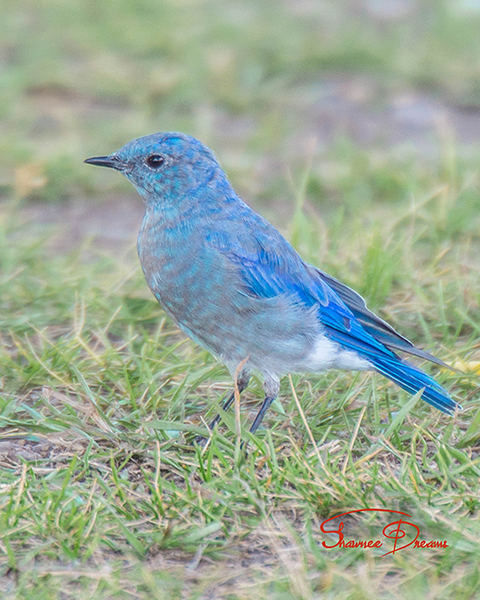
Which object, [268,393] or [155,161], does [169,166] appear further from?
[268,393]

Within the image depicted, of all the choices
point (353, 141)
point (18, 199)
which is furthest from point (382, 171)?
point (18, 199)

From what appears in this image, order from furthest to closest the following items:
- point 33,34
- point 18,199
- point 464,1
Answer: point 464,1 → point 33,34 → point 18,199

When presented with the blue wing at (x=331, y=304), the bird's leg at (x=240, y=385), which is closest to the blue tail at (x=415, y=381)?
the blue wing at (x=331, y=304)

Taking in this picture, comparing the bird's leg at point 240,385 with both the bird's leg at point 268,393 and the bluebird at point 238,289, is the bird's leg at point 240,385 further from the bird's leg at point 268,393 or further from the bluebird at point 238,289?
the bird's leg at point 268,393

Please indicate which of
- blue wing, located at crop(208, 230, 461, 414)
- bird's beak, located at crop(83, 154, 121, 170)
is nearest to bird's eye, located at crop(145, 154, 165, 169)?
bird's beak, located at crop(83, 154, 121, 170)

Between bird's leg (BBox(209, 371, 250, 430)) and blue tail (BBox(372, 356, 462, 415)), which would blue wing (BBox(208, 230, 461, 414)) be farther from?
bird's leg (BBox(209, 371, 250, 430))

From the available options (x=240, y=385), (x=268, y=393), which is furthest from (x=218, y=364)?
(x=268, y=393)

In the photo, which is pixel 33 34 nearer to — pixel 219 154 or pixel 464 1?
pixel 219 154
